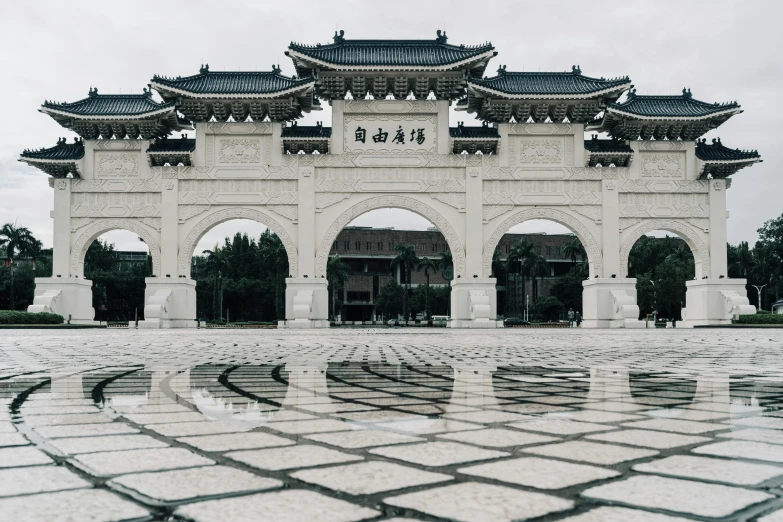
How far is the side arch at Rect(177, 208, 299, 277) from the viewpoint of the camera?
25234 millimetres

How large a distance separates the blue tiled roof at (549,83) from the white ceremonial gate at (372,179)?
121mm

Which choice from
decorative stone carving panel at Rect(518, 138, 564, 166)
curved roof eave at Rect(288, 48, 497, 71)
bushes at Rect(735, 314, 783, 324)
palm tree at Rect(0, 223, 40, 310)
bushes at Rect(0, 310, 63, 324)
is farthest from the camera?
palm tree at Rect(0, 223, 40, 310)

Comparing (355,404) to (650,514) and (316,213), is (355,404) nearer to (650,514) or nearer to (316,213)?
(650,514)

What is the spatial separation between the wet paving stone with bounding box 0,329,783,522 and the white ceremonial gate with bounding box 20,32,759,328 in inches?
814

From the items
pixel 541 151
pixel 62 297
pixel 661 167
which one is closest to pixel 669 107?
pixel 661 167

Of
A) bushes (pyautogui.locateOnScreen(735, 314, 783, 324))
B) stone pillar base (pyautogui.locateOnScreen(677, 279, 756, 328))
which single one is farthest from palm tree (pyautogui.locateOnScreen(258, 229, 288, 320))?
bushes (pyautogui.locateOnScreen(735, 314, 783, 324))

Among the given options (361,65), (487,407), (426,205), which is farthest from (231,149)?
(487,407)

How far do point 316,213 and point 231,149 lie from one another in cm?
407

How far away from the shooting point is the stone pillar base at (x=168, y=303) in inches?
968

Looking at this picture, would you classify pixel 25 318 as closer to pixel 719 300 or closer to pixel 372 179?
pixel 372 179

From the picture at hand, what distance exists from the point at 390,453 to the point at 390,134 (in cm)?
2369

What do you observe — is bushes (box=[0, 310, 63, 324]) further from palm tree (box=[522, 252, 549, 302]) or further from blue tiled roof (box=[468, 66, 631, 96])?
palm tree (box=[522, 252, 549, 302])

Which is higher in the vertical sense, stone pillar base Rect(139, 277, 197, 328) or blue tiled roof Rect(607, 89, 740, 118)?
blue tiled roof Rect(607, 89, 740, 118)

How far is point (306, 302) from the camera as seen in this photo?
24.8m
